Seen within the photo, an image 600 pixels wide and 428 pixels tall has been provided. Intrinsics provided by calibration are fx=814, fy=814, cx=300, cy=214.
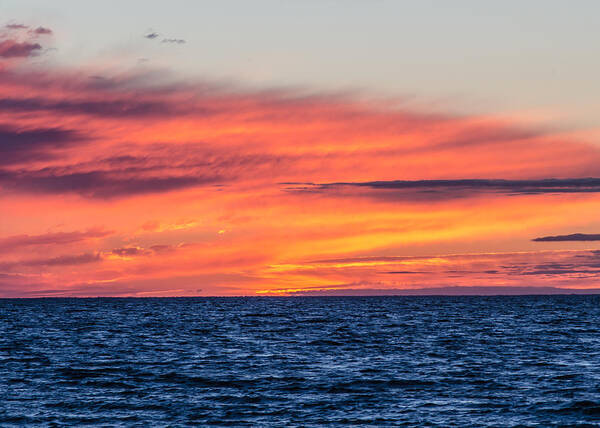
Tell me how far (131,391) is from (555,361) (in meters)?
32.0

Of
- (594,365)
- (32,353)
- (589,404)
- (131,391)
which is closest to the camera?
(589,404)

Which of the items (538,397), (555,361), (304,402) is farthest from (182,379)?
(555,361)

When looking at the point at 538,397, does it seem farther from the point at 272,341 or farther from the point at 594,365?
the point at 272,341

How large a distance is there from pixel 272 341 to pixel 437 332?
922 inches

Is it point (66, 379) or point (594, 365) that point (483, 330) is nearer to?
point (594, 365)

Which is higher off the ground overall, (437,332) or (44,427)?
(44,427)

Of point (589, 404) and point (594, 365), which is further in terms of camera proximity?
point (594, 365)

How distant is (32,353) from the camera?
69562mm

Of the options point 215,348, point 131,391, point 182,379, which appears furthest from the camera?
point 215,348

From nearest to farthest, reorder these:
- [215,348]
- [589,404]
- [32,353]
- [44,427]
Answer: [44,427] → [589,404] → [32,353] → [215,348]

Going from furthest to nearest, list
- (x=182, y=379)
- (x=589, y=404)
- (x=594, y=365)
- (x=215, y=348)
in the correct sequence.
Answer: (x=215, y=348)
(x=594, y=365)
(x=182, y=379)
(x=589, y=404)

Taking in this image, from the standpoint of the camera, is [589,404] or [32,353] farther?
[32,353]

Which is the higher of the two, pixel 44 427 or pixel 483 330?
pixel 44 427

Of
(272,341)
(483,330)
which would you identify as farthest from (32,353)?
(483,330)
